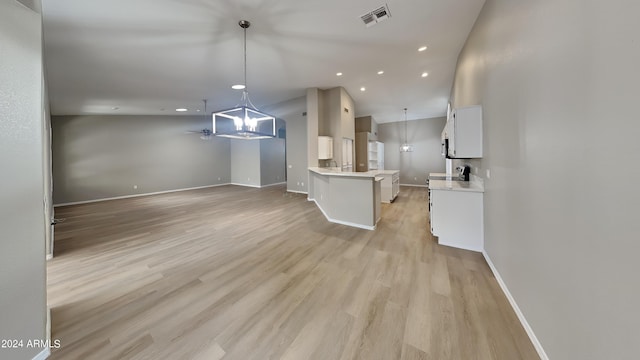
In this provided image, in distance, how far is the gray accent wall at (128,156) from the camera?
Result: 7.00m

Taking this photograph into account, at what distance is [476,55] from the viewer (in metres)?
3.22

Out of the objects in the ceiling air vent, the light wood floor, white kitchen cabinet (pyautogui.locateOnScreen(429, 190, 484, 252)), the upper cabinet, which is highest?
the ceiling air vent

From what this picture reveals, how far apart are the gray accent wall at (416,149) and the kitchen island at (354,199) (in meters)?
6.82

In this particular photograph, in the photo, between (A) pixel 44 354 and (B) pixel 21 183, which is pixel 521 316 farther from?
(B) pixel 21 183

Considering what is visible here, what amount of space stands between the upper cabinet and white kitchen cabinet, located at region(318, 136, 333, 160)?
3.79m

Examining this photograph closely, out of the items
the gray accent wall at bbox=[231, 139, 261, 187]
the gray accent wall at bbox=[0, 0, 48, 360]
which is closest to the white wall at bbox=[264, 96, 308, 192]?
the gray accent wall at bbox=[231, 139, 261, 187]

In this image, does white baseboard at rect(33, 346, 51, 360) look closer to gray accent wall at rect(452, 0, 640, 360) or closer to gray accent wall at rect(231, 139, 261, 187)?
gray accent wall at rect(452, 0, 640, 360)

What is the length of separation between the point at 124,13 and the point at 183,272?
11.3 feet

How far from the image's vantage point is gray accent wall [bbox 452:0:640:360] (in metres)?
0.90

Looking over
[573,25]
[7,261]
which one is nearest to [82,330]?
[7,261]

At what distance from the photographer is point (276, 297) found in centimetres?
217

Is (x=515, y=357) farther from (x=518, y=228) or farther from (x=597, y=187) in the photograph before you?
(x=597, y=187)

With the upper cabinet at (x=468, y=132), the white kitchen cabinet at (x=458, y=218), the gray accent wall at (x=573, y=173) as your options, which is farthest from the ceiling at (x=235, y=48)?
the white kitchen cabinet at (x=458, y=218)

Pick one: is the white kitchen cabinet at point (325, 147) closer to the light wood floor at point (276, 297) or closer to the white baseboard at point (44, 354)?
the light wood floor at point (276, 297)
